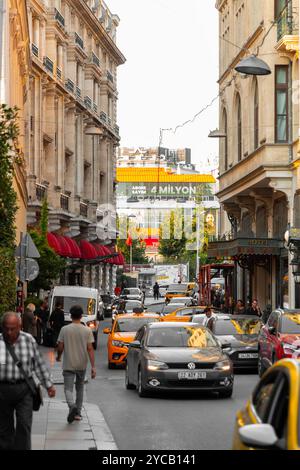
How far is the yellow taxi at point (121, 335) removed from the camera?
91.2ft

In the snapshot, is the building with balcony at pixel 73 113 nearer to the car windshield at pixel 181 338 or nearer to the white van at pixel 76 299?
the white van at pixel 76 299

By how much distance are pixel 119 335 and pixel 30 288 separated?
2047cm

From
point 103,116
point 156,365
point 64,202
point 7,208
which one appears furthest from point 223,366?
point 103,116

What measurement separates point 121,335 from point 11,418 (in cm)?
1779

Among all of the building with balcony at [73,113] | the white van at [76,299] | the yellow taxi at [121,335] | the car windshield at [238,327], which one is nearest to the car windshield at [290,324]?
the car windshield at [238,327]

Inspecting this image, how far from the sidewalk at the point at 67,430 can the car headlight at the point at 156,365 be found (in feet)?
4.65

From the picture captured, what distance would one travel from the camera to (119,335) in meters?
28.1

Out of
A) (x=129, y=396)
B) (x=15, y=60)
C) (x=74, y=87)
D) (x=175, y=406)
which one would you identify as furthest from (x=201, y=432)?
(x=74, y=87)

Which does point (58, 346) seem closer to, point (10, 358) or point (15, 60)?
point (10, 358)

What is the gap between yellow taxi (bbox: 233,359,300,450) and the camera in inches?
268

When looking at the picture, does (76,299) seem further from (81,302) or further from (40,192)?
(40,192)

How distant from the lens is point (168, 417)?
655 inches

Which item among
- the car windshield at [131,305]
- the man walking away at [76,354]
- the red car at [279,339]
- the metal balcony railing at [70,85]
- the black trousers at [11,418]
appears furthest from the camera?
the metal balcony railing at [70,85]

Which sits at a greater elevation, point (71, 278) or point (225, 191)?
point (225, 191)
